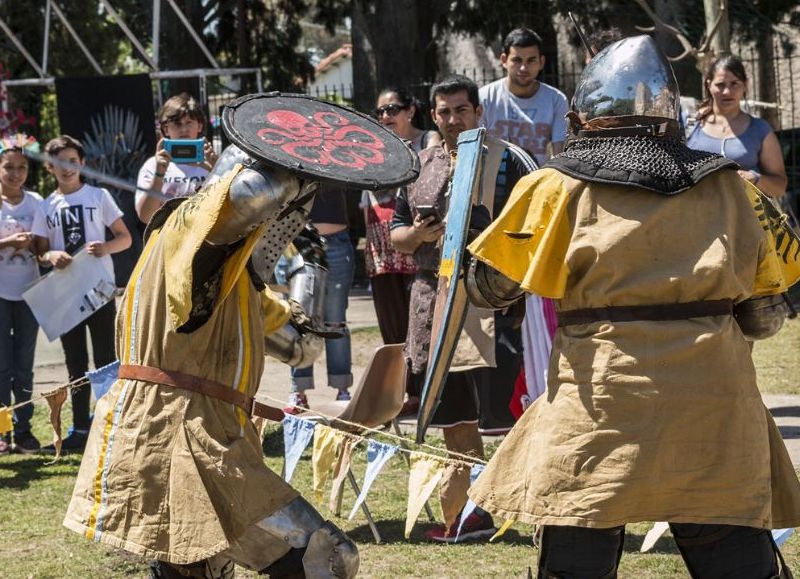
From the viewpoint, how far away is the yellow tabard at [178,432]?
324 cm

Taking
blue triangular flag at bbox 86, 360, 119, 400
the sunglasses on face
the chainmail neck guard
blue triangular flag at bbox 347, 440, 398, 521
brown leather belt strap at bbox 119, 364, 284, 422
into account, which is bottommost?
blue triangular flag at bbox 347, 440, 398, 521

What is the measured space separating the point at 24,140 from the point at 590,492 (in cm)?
500

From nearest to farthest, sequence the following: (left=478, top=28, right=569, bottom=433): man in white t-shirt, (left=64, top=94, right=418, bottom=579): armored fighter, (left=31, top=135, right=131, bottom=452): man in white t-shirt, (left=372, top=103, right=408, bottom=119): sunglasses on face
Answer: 1. (left=64, top=94, right=418, bottom=579): armored fighter
2. (left=478, top=28, right=569, bottom=433): man in white t-shirt
3. (left=372, top=103, right=408, bottom=119): sunglasses on face
4. (left=31, top=135, right=131, bottom=452): man in white t-shirt

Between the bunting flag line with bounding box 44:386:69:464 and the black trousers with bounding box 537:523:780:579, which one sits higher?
the black trousers with bounding box 537:523:780:579

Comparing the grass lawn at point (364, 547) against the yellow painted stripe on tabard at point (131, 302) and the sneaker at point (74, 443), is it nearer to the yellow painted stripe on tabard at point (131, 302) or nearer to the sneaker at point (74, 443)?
the sneaker at point (74, 443)

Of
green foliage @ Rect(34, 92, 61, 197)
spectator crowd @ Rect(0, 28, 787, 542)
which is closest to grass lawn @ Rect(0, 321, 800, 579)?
spectator crowd @ Rect(0, 28, 787, 542)

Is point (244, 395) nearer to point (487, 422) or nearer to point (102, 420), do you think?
point (102, 420)

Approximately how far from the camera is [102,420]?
344 cm

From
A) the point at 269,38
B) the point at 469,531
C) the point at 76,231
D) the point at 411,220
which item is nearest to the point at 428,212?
the point at 411,220

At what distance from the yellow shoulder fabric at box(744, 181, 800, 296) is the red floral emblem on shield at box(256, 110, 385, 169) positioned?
98 cm

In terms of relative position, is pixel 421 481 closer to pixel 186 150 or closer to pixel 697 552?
pixel 697 552

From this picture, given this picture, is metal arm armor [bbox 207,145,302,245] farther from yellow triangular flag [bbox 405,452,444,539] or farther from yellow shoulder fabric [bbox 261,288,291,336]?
yellow triangular flag [bbox 405,452,444,539]

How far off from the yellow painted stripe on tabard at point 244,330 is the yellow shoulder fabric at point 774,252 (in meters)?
1.36

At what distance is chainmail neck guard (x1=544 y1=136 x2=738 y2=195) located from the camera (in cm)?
295
